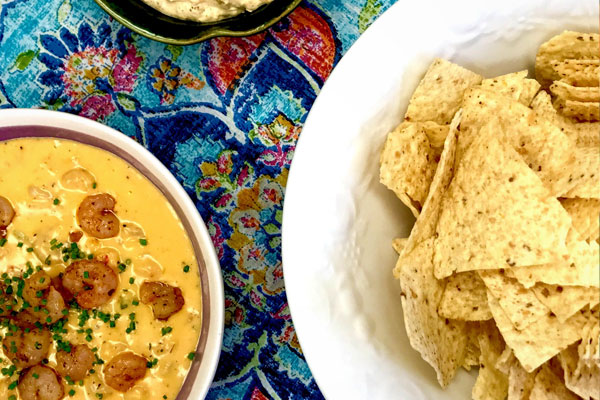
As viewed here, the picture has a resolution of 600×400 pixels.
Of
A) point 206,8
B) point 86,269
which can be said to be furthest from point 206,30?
point 86,269

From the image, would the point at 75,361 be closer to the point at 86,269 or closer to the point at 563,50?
the point at 86,269

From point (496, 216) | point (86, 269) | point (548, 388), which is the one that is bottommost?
point (548, 388)

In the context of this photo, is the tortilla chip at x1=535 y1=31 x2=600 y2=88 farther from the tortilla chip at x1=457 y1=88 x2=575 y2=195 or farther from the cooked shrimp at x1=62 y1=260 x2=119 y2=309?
the cooked shrimp at x1=62 y1=260 x2=119 y2=309

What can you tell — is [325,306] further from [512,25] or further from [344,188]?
[512,25]

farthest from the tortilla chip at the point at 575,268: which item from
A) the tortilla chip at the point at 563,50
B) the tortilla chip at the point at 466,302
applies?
the tortilla chip at the point at 563,50

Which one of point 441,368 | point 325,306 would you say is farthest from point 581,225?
point 325,306
